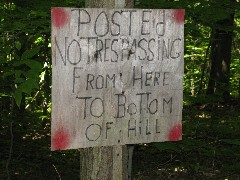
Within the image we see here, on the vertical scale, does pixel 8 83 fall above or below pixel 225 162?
above

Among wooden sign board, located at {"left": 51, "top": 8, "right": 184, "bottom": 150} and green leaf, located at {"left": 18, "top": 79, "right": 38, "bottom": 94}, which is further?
green leaf, located at {"left": 18, "top": 79, "right": 38, "bottom": 94}

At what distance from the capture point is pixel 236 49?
1948cm

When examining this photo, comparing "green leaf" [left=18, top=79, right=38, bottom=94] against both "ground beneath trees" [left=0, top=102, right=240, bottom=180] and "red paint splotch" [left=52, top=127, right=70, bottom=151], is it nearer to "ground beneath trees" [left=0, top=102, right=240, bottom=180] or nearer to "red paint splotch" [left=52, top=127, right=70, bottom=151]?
"red paint splotch" [left=52, top=127, right=70, bottom=151]

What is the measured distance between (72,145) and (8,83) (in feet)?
11.9

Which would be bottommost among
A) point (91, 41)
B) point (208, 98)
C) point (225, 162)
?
point (225, 162)

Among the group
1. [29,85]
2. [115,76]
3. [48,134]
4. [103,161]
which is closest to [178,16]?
[115,76]

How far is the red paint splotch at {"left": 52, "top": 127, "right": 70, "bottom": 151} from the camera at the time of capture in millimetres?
2033

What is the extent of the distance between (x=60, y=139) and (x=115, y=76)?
39 centimetres

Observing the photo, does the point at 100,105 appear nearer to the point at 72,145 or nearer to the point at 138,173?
the point at 72,145

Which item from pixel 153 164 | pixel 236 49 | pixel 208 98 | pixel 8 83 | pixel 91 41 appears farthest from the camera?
pixel 236 49

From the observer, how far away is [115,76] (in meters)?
2.12

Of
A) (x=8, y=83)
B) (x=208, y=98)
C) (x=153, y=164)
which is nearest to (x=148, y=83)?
(x=8, y=83)

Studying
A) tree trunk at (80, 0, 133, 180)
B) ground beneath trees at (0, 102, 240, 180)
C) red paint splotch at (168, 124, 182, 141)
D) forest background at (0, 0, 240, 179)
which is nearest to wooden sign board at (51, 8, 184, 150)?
red paint splotch at (168, 124, 182, 141)

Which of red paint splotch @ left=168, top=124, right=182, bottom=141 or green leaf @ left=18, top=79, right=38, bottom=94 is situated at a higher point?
green leaf @ left=18, top=79, right=38, bottom=94
